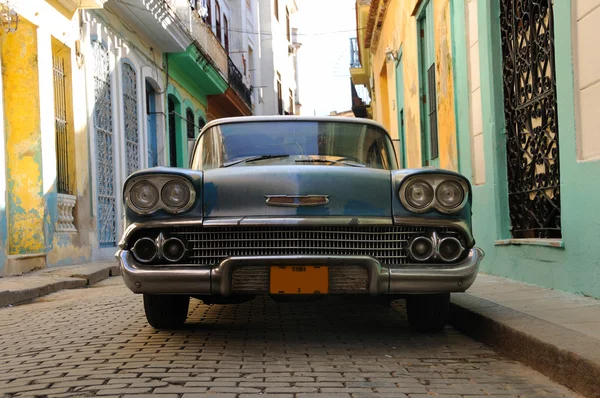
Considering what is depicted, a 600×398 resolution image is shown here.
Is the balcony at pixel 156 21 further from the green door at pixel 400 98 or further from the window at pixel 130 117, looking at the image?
the green door at pixel 400 98

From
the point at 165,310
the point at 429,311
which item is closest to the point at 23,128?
the point at 165,310

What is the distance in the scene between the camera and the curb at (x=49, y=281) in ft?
23.1

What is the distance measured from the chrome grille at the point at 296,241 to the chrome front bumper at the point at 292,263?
2.8 inches

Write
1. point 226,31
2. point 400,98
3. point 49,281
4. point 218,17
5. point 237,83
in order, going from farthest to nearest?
point 226,31 < point 237,83 < point 218,17 < point 400,98 < point 49,281

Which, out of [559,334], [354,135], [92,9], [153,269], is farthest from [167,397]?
[92,9]

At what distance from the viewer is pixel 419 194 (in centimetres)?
407

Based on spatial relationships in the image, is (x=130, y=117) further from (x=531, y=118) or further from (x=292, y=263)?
(x=292, y=263)

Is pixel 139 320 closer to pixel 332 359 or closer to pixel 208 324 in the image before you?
pixel 208 324

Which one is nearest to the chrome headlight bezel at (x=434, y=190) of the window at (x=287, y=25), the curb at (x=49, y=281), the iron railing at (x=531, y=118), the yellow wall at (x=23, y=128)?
the iron railing at (x=531, y=118)

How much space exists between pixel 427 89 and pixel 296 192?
7665 millimetres

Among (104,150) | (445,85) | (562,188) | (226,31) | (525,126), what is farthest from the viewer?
(226,31)

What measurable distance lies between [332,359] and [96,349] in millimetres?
1358

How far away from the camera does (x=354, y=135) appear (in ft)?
17.2

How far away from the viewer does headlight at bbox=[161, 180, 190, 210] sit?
4.03 meters
